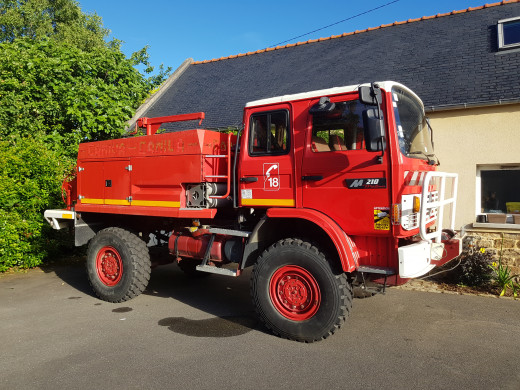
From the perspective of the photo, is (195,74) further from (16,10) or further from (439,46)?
(16,10)

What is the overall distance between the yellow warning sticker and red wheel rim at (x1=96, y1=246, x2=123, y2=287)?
377cm

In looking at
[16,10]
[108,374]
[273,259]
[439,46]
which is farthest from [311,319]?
[16,10]

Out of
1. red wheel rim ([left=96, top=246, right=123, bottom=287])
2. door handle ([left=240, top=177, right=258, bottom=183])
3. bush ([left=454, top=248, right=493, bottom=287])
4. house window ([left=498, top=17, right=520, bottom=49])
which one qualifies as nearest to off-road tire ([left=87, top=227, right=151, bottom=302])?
red wheel rim ([left=96, top=246, right=123, bottom=287])

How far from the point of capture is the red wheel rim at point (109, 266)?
596 centimetres

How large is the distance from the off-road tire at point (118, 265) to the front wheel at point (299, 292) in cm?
204

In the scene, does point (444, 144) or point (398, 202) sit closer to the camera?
point (398, 202)

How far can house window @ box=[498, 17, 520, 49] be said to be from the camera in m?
→ 8.27

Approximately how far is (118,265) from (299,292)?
2.99 meters

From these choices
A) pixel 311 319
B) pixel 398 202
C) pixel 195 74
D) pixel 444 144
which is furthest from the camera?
pixel 195 74

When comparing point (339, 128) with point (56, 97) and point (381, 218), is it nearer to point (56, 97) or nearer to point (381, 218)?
point (381, 218)

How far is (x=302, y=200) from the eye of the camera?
4516 millimetres

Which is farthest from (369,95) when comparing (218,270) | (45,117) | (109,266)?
(45,117)

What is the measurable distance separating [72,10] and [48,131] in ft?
54.3

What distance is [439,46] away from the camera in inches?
378
